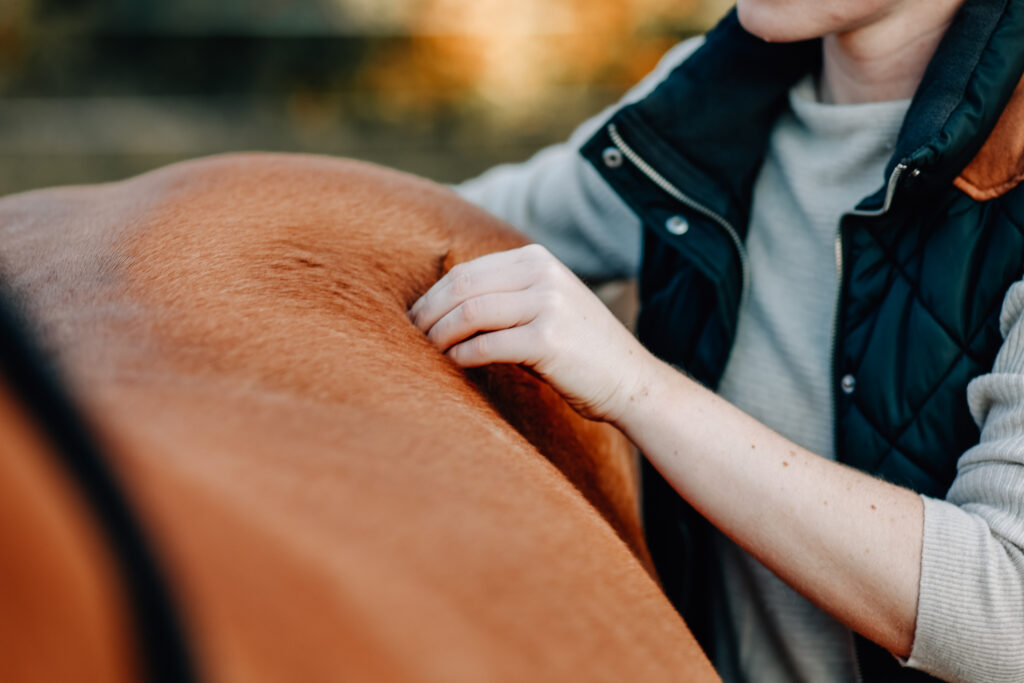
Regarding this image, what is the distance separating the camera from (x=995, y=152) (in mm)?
646

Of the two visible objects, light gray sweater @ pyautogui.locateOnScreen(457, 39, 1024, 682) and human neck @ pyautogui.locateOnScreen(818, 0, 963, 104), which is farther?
human neck @ pyautogui.locateOnScreen(818, 0, 963, 104)

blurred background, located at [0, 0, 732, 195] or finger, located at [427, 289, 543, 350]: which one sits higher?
finger, located at [427, 289, 543, 350]

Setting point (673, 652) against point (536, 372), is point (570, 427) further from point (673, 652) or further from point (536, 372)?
point (673, 652)

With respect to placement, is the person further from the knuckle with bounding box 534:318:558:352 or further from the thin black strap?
the thin black strap

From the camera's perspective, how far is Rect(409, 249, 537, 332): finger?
54cm

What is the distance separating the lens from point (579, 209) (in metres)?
0.99

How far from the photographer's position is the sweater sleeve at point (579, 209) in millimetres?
971

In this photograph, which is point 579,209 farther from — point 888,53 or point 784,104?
point 888,53

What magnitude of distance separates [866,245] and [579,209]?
1.17ft

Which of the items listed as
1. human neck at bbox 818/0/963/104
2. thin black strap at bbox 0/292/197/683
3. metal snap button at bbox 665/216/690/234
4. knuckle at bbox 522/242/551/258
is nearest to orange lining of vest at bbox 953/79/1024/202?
human neck at bbox 818/0/963/104

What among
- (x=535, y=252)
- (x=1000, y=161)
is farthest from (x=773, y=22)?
(x=535, y=252)

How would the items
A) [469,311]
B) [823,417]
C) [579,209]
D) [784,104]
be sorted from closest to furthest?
1. [469,311]
2. [823,417]
3. [784,104]
4. [579,209]

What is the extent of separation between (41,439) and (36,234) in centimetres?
33

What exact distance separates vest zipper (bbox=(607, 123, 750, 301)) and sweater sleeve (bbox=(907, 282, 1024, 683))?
0.87 feet
